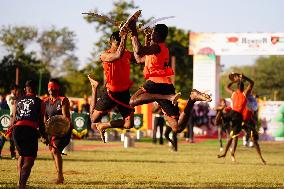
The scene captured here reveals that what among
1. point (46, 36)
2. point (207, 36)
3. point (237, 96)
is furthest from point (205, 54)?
point (46, 36)

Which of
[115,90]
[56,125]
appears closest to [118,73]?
[115,90]

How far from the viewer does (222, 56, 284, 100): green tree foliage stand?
112 metres

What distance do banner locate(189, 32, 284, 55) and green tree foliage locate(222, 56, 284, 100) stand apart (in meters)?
60.5

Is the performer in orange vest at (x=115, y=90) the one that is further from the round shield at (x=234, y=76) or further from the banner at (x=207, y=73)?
the banner at (x=207, y=73)

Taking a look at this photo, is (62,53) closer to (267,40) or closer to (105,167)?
(267,40)

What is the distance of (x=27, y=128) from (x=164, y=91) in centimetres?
279

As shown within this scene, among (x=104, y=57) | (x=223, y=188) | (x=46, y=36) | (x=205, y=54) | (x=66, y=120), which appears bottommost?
(x=223, y=188)

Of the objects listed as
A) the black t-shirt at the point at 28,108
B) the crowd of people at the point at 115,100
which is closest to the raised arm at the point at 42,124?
the crowd of people at the point at 115,100

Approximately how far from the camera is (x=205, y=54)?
49594 mm

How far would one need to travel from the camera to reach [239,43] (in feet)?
159

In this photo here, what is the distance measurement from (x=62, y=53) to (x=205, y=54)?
7355 cm

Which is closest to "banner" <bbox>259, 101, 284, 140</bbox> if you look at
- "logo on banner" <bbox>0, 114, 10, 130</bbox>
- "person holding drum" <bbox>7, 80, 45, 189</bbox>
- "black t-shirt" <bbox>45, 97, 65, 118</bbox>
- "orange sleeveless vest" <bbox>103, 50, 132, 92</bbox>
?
"logo on banner" <bbox>0, 114, 10, 130</bbox>

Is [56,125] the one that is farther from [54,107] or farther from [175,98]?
[175,98]

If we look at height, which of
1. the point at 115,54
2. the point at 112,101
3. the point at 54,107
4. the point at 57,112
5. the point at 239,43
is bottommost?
the point at 57,112
